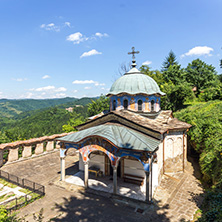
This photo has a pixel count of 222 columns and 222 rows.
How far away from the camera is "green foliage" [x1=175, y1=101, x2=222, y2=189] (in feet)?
32.6

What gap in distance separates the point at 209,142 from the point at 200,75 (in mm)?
28092

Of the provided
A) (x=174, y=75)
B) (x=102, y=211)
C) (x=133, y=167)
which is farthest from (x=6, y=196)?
(x=174, y=75)

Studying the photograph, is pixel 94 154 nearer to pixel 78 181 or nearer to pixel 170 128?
pixel 78 181

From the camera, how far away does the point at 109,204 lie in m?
9.02

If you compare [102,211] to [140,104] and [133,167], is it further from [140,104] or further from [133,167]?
[140,104]

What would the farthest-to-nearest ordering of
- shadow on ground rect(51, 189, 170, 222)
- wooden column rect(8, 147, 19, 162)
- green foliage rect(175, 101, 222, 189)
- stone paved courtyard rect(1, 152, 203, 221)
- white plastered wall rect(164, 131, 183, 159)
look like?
wooden column rect(8, 147, 19, 162)
white plastered wall rect(164, 131, 183, 159)
green foliage rect(175, 101, 222, 189)
stone paved courtyard rect(1, 152, 203, 221)
shadow on ground rect(51, 189, 170, 222)

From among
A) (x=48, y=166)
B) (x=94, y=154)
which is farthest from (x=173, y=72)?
(x=48, y=166)

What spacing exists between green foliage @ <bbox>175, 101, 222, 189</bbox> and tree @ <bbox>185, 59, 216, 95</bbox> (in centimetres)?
2163

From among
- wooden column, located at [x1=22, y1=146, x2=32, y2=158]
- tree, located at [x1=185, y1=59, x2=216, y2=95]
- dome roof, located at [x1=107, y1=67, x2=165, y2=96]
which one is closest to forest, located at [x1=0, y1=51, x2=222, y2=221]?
tree, located at [x1=185, y1=59, x2=216, y2=95]

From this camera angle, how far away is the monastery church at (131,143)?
374 inches

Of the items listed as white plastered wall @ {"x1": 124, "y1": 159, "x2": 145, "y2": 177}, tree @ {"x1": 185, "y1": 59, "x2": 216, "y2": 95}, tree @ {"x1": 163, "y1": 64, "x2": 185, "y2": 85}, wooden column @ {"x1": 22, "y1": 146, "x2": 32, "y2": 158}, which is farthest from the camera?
tree @ {"x1": 185, "y1": 59, "x2": 216, "y2": 95}

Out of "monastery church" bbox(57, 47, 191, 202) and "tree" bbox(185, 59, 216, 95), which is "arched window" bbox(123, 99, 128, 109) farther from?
"tree" bbox(185, 59, 216, 95)

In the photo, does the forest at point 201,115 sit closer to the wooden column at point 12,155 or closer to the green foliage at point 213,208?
the green foliage at point 213,208

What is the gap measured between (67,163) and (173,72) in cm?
2881
